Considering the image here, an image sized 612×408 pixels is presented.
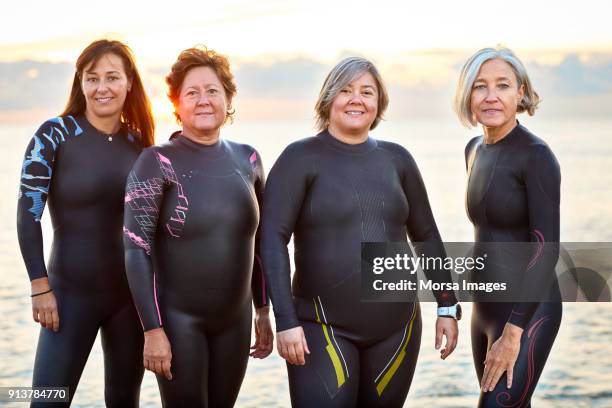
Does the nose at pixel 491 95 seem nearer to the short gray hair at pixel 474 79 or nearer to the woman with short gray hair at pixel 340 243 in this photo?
the short gray hair at pixel 474 79

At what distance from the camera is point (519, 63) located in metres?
3.65

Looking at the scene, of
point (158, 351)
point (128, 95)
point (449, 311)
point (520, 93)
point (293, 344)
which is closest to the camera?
point (293, 344)

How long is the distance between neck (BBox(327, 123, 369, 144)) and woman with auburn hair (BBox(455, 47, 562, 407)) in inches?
20.8

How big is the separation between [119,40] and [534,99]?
5.90 feet

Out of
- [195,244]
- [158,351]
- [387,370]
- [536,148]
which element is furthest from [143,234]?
[536,148]

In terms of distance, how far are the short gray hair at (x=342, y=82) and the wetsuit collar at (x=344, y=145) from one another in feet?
0.20

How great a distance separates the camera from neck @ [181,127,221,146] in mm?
3553

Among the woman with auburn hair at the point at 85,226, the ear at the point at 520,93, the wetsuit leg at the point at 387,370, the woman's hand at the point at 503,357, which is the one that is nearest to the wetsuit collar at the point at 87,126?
the woman with auburn hair at the point at 85,226

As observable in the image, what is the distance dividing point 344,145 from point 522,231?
82 cm

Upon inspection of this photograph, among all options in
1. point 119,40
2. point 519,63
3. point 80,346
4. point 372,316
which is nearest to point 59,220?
point 80,346

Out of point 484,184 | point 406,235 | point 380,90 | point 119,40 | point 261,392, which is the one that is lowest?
point 261,392

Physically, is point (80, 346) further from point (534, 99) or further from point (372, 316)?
point (534, 99)

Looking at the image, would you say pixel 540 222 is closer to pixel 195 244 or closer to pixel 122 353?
pixel 195 244

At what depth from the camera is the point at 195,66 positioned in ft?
11.6
